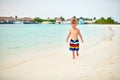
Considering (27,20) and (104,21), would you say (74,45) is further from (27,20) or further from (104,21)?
(27,20)

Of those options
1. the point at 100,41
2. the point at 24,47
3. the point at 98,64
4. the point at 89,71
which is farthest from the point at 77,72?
the point at 24,47

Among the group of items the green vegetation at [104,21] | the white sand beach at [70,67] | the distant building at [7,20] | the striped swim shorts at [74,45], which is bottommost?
the white sand beach at [70,67]

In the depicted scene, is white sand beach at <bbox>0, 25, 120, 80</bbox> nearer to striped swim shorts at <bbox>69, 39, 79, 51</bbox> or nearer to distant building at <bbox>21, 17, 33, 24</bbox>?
striped swim shorts at <bbox>69, 39, 79, 51</bbox>

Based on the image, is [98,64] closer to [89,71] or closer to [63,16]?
[89,71]

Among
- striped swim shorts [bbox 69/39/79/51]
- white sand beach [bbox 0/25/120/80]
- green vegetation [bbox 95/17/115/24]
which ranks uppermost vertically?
green vegetation [bbox 95/17/115/24]

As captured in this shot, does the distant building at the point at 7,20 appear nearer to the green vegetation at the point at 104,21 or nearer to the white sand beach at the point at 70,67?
the white sand beach at the point at 70,67

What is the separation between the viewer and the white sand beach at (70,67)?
1631mm

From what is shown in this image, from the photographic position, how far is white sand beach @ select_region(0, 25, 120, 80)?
1.63 meters

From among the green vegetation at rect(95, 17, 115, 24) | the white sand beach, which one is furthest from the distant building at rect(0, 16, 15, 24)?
the green vegetation at rect(95, 17, 115, 24)

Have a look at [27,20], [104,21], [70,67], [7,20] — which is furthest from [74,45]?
[7,20]

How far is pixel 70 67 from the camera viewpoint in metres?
1.76

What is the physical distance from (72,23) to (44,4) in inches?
10.1

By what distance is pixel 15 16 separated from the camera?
1.67 metres

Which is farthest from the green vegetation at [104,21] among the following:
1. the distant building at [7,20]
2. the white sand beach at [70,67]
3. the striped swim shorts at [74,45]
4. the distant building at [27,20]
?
the distant building at [7,20]
